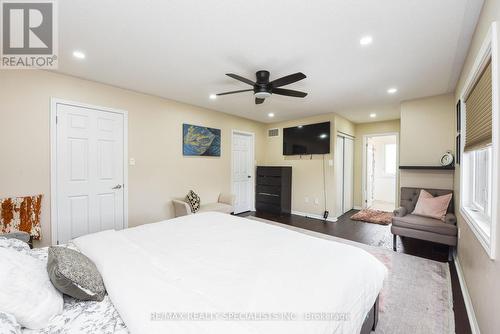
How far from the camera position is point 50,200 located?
9.19ft

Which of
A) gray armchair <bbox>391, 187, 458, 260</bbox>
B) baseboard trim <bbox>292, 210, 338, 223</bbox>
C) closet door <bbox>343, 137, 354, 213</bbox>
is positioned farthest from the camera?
closet door <bbox>343, 137, 354, 213</bbox>

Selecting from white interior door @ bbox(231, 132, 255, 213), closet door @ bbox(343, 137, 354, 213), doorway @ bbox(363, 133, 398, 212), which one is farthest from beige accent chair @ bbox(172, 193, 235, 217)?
doorway @ bbox(363, 133, 398, 212)

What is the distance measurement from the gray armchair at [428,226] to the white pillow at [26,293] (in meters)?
3.74

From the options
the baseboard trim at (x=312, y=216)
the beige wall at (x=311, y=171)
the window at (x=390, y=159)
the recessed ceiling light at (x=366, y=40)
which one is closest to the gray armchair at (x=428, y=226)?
the baseboard trim at (x=312, y=216)

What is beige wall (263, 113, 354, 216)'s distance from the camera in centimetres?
480

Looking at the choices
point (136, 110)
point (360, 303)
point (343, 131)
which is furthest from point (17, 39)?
point (343, 131)

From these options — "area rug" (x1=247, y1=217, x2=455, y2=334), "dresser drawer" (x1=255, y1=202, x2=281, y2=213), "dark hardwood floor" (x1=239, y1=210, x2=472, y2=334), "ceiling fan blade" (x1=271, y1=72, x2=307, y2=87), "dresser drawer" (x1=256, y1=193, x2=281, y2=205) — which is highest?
"ceiling fan blade" (x1=271, y1=72, x2=307, y2=87)

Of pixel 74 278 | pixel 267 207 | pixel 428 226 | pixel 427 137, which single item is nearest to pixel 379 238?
pixel 428 226

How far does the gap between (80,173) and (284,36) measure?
3.20m

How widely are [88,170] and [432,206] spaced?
5.11m

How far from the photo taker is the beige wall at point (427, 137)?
3.48 meters

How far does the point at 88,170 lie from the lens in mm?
3125

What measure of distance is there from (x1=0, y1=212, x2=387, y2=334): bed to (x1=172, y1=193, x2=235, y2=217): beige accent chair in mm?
1814

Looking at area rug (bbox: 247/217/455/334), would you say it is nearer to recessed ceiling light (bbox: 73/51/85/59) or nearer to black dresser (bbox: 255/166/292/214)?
black dresser (bbox: 255/166/292/214)
